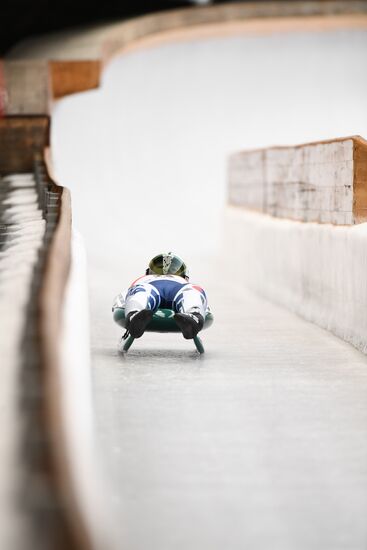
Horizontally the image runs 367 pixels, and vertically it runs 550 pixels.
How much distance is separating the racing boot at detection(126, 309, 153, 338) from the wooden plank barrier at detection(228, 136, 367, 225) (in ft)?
6.90

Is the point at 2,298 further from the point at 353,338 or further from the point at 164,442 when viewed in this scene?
the point at 353,338

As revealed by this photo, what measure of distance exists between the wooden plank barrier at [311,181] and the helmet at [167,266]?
139cm

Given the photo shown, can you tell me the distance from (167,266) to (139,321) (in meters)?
0.92

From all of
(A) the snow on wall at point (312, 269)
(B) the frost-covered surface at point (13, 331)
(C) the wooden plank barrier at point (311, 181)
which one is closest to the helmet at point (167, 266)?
(B) the frost-covered surface at point (13, 331)

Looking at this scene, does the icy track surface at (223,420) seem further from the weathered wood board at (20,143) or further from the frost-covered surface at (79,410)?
the weathered wood board at (20,143)

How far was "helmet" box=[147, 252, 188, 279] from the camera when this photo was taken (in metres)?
7.35

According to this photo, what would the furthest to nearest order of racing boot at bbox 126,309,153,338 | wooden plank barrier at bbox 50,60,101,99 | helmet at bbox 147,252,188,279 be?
1. wooden plank barrier at bbox 50,60,101,99
2. helmet at bbox 147,252,188,279
3. racing boot at bbox 126,309,153,338

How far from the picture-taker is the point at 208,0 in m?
21.4

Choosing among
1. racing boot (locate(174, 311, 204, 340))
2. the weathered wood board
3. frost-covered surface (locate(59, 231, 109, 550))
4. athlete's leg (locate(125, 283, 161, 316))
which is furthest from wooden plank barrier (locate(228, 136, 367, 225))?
the weathered wood board

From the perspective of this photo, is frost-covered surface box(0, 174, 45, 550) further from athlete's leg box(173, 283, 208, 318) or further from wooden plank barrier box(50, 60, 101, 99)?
wooden plank barrier box(50, 60, 101, 99)

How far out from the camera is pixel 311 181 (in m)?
9.40

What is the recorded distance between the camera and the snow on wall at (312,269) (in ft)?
24.6

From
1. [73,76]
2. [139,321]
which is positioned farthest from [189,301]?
[73,76]

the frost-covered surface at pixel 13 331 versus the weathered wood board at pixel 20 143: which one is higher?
the weathered wood board at pixel 20 143
